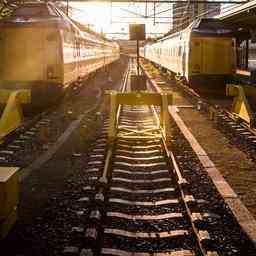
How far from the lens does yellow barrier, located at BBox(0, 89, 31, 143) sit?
1074cm

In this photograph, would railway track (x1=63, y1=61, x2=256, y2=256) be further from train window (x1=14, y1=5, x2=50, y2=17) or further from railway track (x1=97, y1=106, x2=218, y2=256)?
train window (x1=14, y1=5, x2=50, y2=17)

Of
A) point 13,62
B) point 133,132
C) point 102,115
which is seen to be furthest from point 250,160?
point 13,62

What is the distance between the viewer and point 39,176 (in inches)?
310

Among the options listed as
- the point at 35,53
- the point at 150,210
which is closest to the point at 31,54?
the point at 35,53

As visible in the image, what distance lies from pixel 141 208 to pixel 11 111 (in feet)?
19.3

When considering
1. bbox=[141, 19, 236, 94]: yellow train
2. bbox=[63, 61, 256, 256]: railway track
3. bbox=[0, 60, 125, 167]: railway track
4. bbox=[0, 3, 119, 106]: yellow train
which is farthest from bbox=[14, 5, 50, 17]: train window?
bbox=[63, 61, 256, 256]: railway track

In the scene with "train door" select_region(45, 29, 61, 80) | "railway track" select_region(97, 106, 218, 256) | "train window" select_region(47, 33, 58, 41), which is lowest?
"railway track" select_region(97, 106, 218, 256)

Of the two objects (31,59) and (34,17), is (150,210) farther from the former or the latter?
(34,17)

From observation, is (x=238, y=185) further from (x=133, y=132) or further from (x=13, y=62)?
(x=13, y=62)

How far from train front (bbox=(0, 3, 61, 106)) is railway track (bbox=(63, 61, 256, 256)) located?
5435 mm

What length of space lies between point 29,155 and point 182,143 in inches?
130

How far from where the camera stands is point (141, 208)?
20.5ft

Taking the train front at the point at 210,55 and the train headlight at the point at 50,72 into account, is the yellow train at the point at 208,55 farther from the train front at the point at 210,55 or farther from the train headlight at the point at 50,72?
the train headlight at the point at 50,72

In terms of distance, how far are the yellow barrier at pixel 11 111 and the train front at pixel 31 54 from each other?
236cm
